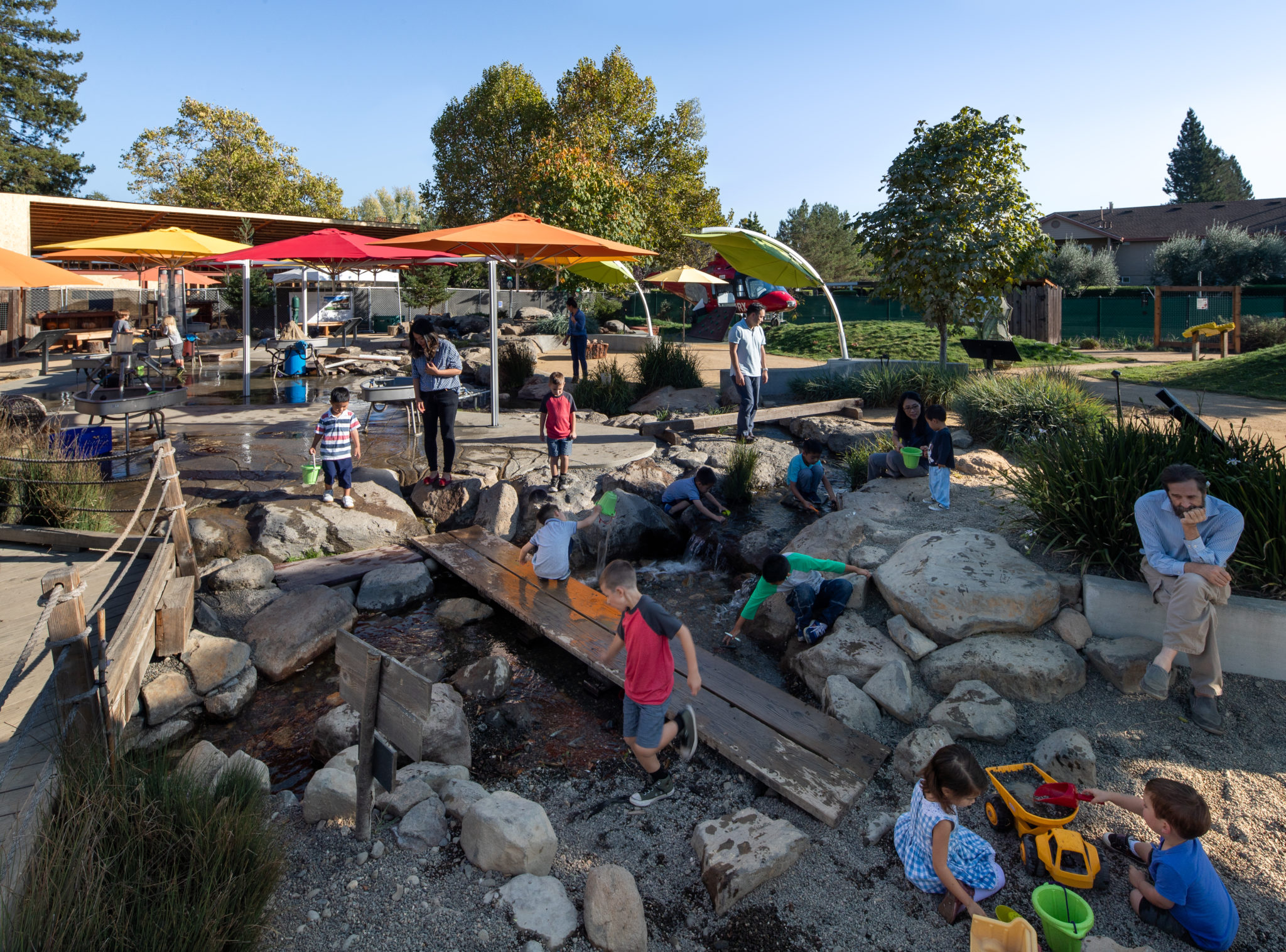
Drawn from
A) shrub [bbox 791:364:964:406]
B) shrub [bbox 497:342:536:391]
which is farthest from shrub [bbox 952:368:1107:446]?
shrub [bbox 497:342:536:391]

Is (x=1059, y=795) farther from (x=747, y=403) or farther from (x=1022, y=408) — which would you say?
(x=747, y=403)

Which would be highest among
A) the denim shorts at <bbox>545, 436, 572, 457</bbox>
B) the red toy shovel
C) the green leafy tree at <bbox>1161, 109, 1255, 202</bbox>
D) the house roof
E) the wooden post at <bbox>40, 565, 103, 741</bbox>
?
the green leafy tree at <bbox>1161, 109, 1255, 202</bbox>

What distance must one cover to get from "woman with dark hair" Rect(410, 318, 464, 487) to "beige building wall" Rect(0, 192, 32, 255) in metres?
17.7

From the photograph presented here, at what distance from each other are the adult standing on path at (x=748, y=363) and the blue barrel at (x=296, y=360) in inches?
365

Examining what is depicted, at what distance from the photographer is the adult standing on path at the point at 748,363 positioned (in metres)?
9.95

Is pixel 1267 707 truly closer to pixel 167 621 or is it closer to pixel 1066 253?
pixel 167 621

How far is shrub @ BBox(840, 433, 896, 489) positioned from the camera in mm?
9508

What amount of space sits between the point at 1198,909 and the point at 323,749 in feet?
14.5

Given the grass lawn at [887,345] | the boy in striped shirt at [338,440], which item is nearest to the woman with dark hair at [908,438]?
the boy in striped shirt at [338,440]

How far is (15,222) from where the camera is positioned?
66.9ft

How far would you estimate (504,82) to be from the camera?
41.7 meters

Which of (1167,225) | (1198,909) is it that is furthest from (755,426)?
(1167,225)

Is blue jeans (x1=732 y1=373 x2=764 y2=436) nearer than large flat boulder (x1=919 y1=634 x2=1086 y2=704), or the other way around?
large flat boulder (x1=919 y1=634 x2=1086 y2=704)

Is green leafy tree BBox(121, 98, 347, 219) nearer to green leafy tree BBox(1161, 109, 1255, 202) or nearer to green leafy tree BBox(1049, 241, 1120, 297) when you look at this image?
green leafy tree BBox(1049, 241, 1120, 297)
